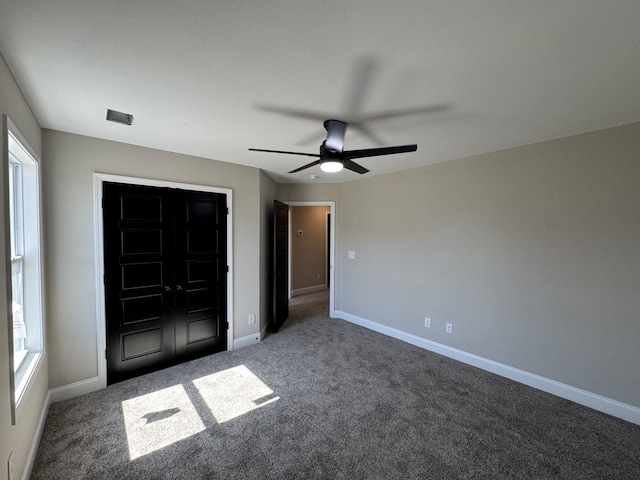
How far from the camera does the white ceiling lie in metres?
1.14

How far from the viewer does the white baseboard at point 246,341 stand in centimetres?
357

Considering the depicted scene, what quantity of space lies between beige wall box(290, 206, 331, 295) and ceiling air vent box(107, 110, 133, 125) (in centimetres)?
440

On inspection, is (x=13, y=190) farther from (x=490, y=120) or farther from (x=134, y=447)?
(x=490, y=120)

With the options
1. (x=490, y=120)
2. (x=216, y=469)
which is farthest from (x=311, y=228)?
(x=216, y=469)

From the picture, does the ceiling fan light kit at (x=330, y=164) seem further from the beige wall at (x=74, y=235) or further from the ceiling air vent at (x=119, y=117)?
the beige wall at (x=74, y=235)

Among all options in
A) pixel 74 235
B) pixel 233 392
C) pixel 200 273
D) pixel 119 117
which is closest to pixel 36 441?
pixel 233 392

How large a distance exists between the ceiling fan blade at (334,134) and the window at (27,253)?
2.26 metres

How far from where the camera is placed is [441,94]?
177 cm

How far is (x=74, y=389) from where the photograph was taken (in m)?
2.52

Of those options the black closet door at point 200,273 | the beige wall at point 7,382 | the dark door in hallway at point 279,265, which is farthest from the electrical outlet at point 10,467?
the dark door in hallway at point 279,265

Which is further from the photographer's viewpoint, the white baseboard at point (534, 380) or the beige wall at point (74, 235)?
the beige wall at point (74, 235)

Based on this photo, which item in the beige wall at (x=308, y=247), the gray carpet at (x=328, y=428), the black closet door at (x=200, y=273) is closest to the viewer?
the gray carpet at (x=328, y=428)

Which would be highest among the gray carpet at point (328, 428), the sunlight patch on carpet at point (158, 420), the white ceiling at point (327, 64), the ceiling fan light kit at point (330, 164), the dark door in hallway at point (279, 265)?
the white ceiling at point (327, 64)

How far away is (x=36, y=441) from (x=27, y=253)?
1.40 m
